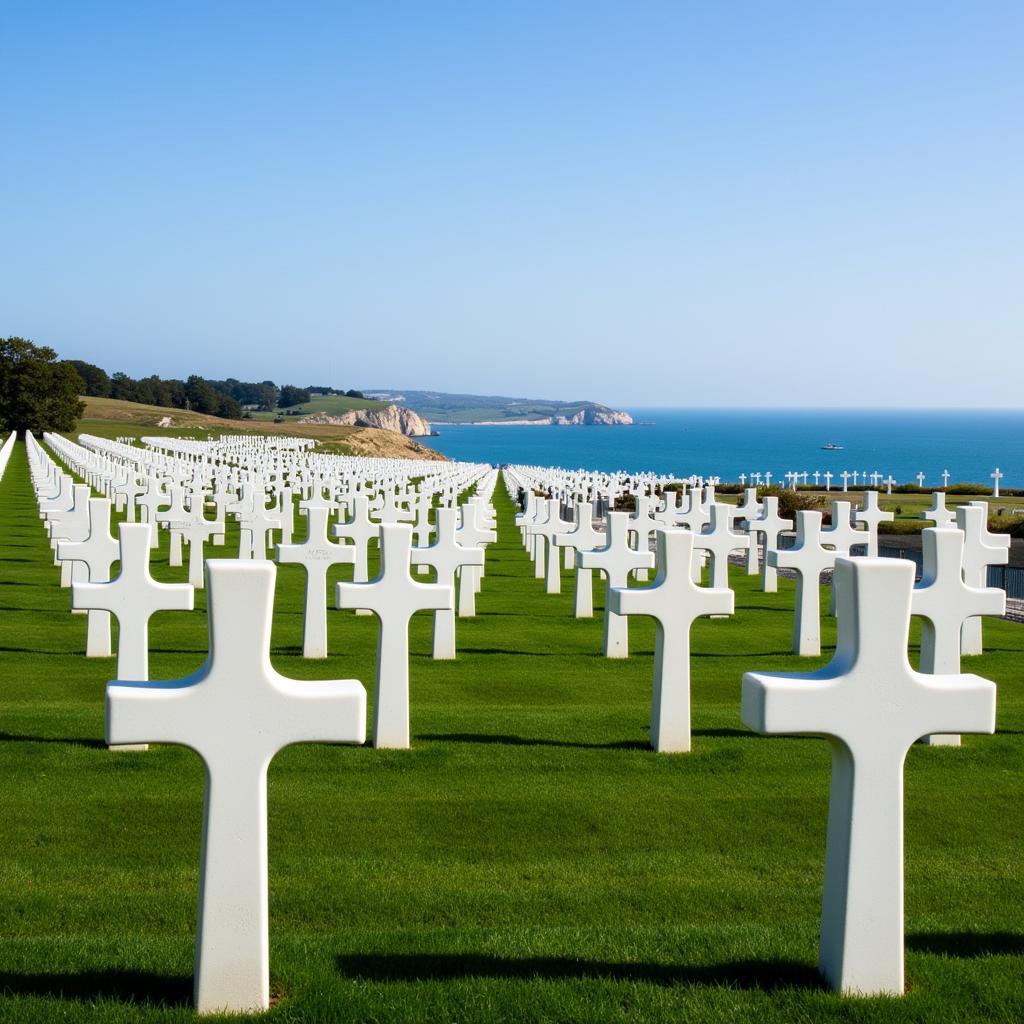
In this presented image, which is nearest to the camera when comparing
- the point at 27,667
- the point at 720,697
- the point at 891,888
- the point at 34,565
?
the point at 891,888

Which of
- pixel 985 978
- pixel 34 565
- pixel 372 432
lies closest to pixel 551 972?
pixel 985 978

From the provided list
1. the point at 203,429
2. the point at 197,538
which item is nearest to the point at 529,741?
the point at 197,538

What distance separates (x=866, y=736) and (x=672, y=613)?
402cm

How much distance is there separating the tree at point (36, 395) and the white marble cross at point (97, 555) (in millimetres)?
75740

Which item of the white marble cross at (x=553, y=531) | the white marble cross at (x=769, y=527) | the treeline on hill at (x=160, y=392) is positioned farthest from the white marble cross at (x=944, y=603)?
the treeline on hill at (x=160, y=392)

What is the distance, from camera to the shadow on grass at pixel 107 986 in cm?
410

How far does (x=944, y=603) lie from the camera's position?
8188mm

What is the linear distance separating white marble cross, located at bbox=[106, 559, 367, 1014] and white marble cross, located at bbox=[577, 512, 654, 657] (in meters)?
7.51

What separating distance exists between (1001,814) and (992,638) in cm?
718

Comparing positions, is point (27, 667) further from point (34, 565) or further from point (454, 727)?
point (34, 565)

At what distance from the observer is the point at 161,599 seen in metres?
8.60

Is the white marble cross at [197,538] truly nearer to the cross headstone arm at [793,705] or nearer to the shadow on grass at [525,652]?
the shadow on grass at [525,652]

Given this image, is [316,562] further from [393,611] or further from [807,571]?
[807,571]

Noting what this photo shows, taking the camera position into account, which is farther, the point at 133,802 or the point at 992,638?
the point at 992,638
